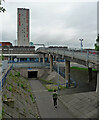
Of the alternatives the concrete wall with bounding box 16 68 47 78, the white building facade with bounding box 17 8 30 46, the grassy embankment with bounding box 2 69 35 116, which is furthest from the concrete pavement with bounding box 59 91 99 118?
the white building facade with bounding box 17 8 30 46

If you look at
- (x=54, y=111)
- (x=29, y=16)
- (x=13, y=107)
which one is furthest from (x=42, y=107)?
(x=29, y=16)

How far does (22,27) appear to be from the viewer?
244 feet

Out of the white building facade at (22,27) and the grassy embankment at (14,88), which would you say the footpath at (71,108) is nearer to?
the grassy embankment at (14,88)

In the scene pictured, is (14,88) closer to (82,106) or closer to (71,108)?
(71,108)

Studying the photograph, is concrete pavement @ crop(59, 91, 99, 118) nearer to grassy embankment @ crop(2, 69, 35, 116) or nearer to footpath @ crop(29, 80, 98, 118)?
footpath @ crop(29, 80, 98, 118)

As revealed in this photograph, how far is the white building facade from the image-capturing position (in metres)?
73.8

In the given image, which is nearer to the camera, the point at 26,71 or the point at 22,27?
the point at 26,71

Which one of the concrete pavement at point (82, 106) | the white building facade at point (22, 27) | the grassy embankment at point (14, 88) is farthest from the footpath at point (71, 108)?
the white building facade at point (22, 27)

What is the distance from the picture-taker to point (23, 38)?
249 ft

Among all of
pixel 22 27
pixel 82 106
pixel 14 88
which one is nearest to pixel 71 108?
pixel 82 106

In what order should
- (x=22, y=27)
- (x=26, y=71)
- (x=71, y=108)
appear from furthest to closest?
(x=22, y=27)
(x=26, y=71)
(x=71, y=108)

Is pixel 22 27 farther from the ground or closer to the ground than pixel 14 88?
farther from the ground

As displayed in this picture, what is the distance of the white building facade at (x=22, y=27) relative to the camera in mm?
73750

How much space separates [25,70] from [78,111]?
93.7 feet
